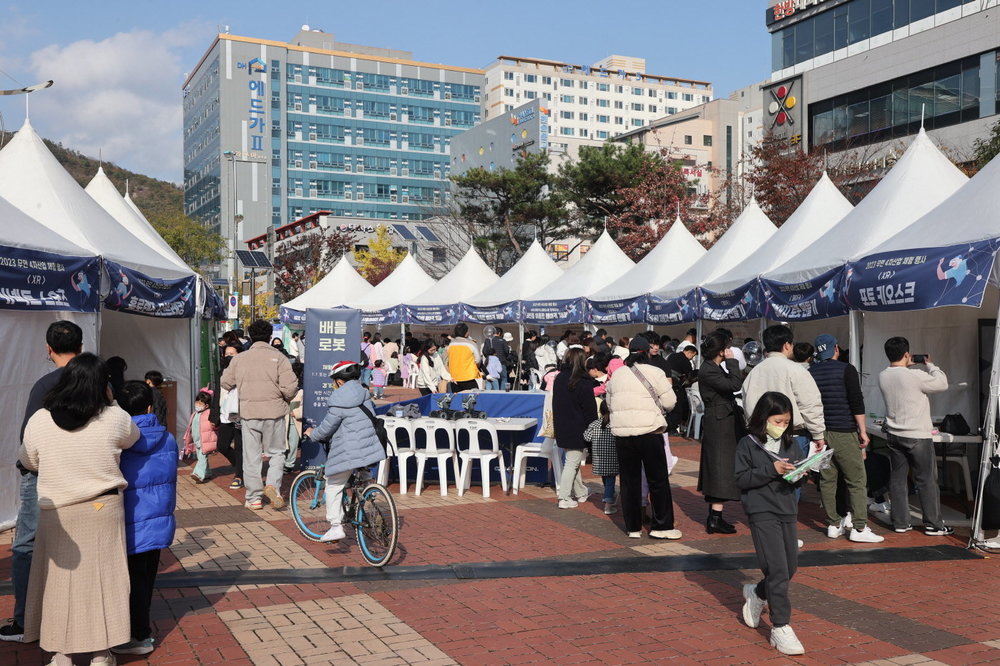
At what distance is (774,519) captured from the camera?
5.28 meters

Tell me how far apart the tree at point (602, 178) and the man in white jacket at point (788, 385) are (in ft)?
109

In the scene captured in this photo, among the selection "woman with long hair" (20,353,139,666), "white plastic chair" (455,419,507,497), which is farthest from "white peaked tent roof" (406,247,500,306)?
"woman with long hair" (20,353,139,666)

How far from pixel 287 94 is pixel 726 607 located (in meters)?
99.8

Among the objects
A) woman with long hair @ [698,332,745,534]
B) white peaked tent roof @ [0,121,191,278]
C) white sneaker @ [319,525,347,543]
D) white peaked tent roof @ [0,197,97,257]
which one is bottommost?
white sneaker @ [319,525,347,543]

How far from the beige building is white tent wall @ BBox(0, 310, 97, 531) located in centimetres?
11542

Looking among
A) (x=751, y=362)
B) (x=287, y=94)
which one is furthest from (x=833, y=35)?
(x=287, y=94)

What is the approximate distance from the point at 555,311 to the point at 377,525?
15287 mm

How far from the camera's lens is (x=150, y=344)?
1408 centimetres

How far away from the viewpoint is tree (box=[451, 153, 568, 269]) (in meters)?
45.5

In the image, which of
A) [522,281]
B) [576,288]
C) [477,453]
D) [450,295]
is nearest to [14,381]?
[477,453]

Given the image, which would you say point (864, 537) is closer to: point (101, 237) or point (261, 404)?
point (261, 404)

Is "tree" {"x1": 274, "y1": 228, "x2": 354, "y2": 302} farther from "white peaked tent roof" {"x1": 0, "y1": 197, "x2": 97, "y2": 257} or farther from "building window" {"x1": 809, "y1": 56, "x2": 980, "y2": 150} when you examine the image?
"white peaked tent roof" {"x1": 0, "y1": 197, "x2": 97, "y2": 257}

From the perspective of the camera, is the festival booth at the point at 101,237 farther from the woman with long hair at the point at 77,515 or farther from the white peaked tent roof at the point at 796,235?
the white peaked tent roof at the point at 796,235

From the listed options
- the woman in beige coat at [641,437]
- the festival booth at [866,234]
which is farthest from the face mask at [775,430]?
the festival booth at [866,234]
